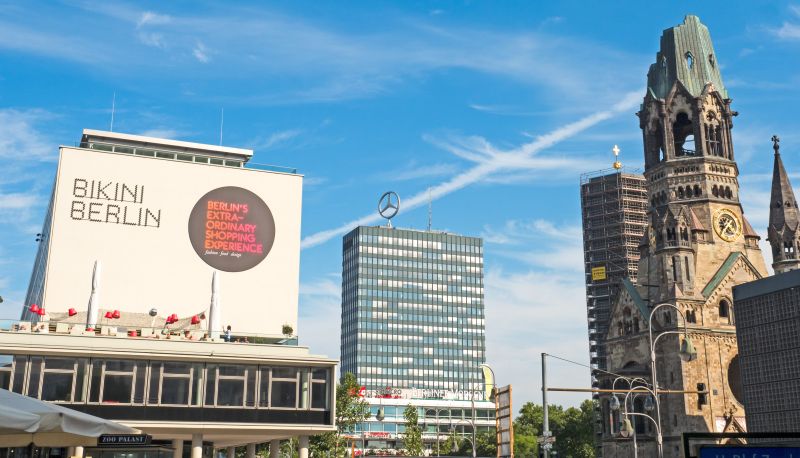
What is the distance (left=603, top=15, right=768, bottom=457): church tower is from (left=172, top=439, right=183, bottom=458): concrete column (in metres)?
55.1

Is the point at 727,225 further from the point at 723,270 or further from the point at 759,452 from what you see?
the point at 759,452

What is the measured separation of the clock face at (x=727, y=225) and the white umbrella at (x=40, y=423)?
298ft

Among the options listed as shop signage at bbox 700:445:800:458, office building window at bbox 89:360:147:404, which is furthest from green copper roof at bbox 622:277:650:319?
shop signage at bbox 700:445:800:458

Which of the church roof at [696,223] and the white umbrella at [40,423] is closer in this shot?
the white umbrella at [40,423]

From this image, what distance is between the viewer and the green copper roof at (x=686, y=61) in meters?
101

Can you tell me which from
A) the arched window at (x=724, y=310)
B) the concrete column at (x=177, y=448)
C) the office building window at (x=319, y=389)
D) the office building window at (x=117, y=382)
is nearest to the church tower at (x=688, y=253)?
the arched window at (x=724, y=310)

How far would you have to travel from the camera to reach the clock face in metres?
96.6

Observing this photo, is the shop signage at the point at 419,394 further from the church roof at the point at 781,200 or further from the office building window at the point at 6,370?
the office building window at the point at 6,370

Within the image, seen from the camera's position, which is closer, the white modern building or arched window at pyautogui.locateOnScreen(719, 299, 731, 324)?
the white modern building

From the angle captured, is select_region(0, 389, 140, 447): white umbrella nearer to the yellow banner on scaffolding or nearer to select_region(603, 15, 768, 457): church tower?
select_region(603, 15, 768, 457): church tower

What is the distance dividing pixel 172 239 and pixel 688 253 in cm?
5733

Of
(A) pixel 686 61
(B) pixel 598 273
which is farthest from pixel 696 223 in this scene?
(B) pixel 598 273

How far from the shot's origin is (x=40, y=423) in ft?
43.9

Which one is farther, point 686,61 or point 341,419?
point 686,61
